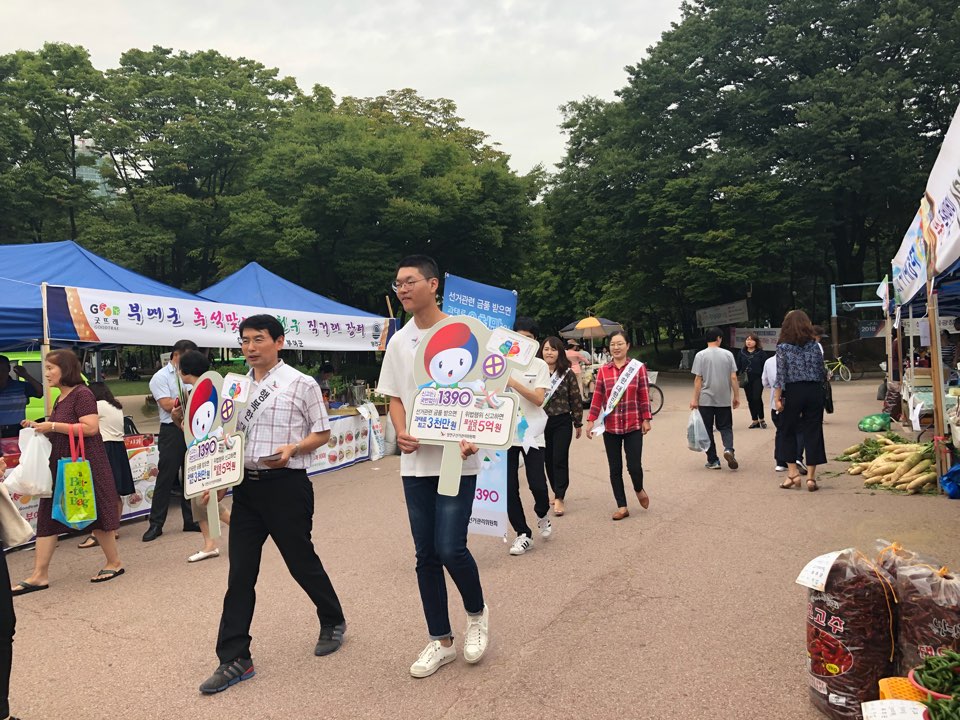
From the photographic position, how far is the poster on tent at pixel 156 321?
23.0ft

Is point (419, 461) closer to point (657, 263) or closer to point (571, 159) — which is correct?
point (657, 263)

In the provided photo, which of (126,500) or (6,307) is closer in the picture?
(6,307)

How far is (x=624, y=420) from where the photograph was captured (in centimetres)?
643

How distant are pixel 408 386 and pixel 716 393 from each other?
6341mm

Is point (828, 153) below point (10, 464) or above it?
above

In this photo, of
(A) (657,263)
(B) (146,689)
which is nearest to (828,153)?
A: (A) (657,263)

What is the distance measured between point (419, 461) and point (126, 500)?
5516mm

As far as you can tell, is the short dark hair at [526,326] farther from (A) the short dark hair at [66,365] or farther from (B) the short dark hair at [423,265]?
(A) the short dark hair at [66,365]

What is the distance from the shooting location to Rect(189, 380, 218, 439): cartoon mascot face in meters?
3.76

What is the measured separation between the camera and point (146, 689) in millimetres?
3453

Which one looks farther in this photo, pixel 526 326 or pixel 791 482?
pixel 791 482

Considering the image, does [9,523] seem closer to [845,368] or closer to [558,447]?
[558,447]

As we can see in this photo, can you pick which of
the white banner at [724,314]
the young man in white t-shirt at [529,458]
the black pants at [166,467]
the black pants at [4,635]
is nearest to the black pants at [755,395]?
the young man in white t-shirt at [529,458]

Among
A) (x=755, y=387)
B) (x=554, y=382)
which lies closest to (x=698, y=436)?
(x=554, y=382)
